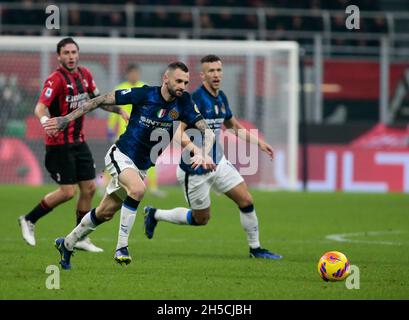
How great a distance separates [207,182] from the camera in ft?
37.7

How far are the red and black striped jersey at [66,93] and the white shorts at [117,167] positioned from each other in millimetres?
1791

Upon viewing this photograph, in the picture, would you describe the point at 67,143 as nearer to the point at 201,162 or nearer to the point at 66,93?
the point at 66,93

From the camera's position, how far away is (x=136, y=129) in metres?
9.98

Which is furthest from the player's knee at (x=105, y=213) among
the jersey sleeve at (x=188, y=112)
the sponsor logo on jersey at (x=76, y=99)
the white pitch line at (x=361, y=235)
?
the white pitch line at (x=361, y=235)

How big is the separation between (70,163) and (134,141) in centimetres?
206

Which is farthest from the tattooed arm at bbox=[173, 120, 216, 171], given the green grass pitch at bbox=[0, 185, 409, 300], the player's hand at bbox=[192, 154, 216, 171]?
the green grass pitch at bbox=[0, 185, 409, 300]

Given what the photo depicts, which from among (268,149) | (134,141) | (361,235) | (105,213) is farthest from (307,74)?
(105,213)

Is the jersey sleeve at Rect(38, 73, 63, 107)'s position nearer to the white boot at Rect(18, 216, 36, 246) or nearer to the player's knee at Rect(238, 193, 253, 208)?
the white boot at Rect(18, 216, 36, 246)

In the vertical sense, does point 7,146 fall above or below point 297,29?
below

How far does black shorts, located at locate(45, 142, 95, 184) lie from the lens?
38.7ft

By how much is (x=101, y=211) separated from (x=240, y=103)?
1315 centimetres

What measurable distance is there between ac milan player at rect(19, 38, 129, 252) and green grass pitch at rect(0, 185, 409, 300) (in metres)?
0.51
